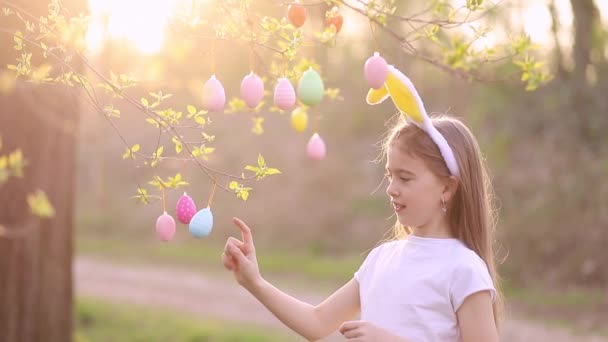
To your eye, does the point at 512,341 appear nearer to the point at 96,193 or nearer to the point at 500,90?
the point at 500,90

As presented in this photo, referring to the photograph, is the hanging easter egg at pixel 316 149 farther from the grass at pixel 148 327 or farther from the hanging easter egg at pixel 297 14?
the grass at pixel 148 327

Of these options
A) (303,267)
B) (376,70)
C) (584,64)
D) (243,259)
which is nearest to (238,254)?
(243,259)

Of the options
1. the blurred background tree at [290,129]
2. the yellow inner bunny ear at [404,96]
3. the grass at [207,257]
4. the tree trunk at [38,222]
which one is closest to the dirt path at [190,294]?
the grass at [207,257]

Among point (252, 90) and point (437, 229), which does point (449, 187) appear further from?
point (252, 90)

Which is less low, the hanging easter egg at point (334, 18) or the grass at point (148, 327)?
the hanging easter egg at point (334, 18)

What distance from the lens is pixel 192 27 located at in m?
2.42

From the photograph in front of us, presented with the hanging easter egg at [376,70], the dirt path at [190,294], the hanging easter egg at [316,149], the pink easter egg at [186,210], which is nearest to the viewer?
the hanging easter egg at [376,70]

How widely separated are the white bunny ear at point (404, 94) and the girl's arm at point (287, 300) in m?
0.49

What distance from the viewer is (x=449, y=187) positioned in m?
2.21

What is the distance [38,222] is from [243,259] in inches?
116

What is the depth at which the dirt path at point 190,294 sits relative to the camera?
726cm

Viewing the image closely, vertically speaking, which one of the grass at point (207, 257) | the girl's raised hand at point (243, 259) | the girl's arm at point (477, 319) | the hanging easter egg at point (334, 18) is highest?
the grass at point (207, 257)

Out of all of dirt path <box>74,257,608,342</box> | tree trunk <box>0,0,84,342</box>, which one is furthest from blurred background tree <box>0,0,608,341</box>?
dirt path <box>74,257,608,342</box>

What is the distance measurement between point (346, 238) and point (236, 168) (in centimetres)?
382
